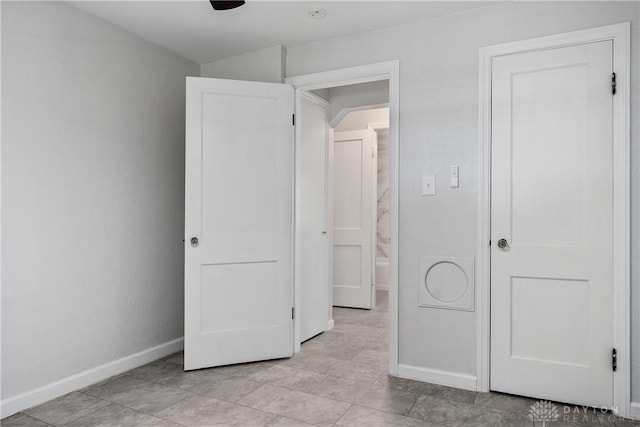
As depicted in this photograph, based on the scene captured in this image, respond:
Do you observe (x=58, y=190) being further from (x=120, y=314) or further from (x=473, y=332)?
(x=473, y=332)

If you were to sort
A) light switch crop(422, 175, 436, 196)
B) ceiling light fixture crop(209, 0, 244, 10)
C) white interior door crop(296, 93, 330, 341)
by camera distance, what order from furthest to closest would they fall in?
white interior door crop(296, 93, 330, 341) → light switch crop(422, 175, 436, 196) → ceiling light fixture crop(209, 0, 244, 10)

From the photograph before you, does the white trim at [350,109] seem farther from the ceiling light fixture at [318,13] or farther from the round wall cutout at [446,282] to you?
the round wall cutout at [446,282]

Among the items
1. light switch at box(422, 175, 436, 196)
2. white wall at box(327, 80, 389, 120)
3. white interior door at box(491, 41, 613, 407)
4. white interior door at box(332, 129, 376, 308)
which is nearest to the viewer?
white interior door at box(491, 41, 613, 407)

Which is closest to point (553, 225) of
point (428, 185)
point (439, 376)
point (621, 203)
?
point (621, 203)

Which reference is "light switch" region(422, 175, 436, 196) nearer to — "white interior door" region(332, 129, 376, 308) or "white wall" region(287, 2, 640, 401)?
"white wall" region(287, 2, 640, 401)

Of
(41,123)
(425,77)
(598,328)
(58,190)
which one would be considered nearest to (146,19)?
(41,123)

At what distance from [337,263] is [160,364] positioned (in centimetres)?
240

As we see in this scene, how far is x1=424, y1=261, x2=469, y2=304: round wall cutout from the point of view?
2.68 m

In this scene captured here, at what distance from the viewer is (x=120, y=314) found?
9.77 ft

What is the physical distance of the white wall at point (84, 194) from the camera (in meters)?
2.36
